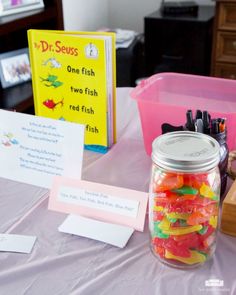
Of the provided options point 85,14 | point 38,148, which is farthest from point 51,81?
point 85,14

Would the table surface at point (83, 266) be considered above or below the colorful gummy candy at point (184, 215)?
below

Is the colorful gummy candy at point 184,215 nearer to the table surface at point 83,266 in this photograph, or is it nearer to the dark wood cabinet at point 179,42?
the table surface at point 83,266

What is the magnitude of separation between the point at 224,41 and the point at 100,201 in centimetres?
192

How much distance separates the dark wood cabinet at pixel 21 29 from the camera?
187cm

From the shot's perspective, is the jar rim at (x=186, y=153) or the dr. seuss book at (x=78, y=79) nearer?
the jar rim at (x=186, y=153)

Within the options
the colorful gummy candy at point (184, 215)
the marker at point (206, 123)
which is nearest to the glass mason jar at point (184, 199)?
the colorful gummy candy at point (184, 215)

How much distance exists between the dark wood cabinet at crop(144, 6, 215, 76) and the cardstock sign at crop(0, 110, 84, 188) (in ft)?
5.98

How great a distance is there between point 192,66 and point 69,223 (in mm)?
2014

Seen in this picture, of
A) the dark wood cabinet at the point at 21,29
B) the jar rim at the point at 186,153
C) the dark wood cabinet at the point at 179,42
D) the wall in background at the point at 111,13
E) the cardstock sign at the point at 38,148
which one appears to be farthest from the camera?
the wall in background at the point at 111,13

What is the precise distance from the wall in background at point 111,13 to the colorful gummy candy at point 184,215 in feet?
7.49

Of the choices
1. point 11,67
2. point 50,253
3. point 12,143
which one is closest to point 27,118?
point 12,143

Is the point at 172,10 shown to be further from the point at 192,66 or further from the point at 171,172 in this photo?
the point at 171,172

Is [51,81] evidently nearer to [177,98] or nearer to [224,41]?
[177,98]

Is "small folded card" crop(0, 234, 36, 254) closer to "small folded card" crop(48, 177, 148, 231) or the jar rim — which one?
"small folded card" crop(48, 177, 148, 231)
